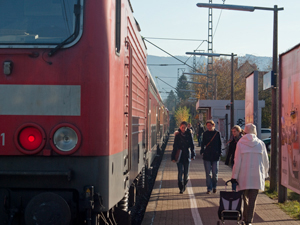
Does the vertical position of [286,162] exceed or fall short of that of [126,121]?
it falls short

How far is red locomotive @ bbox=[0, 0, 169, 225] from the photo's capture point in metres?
4.19

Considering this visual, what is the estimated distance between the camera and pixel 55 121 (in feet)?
13.9

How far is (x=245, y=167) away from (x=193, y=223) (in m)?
1.52

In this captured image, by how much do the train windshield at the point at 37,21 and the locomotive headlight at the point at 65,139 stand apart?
0.85m

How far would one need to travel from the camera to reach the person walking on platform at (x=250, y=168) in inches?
278

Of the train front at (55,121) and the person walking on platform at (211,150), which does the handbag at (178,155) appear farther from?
the train front at (55,121)

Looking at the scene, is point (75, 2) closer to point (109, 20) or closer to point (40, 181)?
point (109, 20)

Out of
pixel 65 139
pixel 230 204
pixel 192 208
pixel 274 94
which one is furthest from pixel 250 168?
pixel 274 94

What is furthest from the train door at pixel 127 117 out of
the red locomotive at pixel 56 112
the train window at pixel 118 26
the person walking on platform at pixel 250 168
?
the person walking on platform at pixel 250 168

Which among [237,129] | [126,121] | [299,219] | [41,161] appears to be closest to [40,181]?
[41,161]

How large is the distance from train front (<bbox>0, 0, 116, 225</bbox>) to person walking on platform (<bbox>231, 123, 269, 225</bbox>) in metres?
3.37

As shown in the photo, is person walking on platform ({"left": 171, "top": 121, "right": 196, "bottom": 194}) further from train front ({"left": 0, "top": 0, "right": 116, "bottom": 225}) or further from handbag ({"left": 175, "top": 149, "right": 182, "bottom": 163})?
train front ({"left": 0, "top": 0, "right": 116, "bottom": 225})

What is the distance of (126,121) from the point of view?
5562 mm

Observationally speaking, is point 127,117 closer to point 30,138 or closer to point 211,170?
point 30,138
